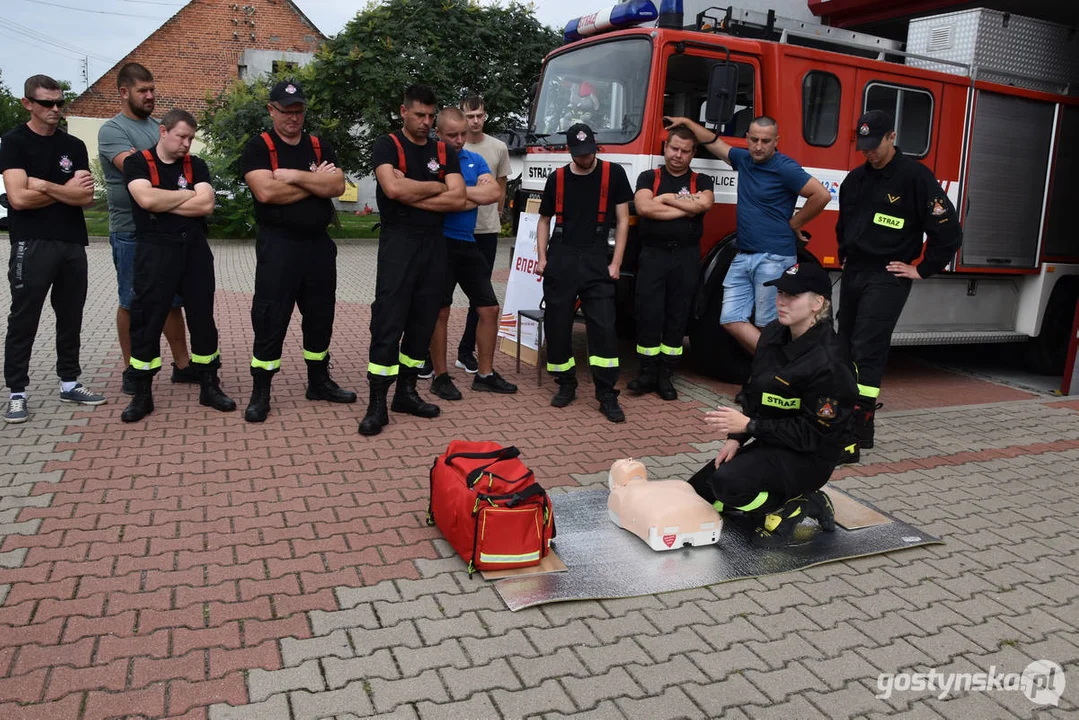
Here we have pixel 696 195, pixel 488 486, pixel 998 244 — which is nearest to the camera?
pixel 488 486

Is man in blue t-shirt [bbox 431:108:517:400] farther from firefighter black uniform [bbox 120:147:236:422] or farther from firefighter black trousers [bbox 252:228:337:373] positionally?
firefighter black uniform [bbox 120:147:236:422]

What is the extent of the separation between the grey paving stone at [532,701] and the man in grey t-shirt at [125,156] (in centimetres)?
397

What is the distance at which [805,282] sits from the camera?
3988mm

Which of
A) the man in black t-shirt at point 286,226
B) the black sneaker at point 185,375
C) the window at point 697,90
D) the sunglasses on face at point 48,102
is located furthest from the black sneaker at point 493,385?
the sunglasses on face at point 48,102

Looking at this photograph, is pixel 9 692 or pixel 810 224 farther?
pixel 810 224

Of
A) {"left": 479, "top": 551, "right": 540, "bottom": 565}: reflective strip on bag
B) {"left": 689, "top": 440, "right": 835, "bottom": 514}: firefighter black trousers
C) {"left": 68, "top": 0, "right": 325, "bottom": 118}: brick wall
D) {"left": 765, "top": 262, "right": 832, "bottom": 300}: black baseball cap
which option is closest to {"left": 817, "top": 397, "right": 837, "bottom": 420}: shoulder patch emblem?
{"left": 689, "top": 440, "right": 835, "bottom": 514}: firefighter black trousers

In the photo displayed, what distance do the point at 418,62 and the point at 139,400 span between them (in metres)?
13.6

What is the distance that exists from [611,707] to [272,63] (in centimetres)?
3273

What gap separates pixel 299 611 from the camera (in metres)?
3.39

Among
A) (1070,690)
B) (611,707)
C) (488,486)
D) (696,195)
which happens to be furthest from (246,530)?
(696,195)

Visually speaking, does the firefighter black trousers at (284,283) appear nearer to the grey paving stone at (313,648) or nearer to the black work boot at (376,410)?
the black work boot at (376,410)

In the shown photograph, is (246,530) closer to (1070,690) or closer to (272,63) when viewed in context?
(1070,690)

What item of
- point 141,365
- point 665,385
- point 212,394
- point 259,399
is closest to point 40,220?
point 141,365

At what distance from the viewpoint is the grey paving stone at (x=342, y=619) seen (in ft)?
10.8
